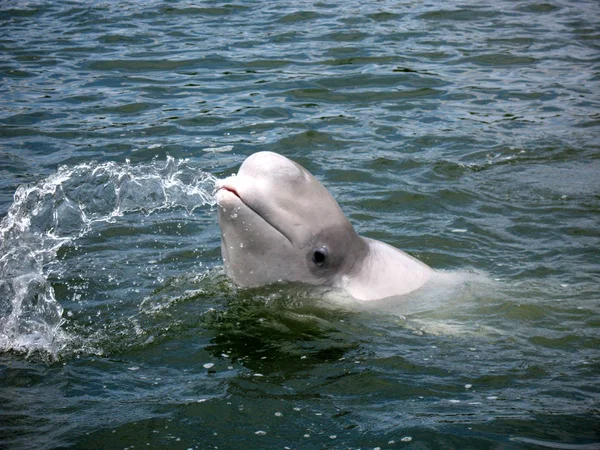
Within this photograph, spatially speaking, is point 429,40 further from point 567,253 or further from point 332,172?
point 567,253

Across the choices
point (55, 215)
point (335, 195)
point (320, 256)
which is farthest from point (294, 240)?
point (55, 215)

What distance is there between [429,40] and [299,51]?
2719 millimetres

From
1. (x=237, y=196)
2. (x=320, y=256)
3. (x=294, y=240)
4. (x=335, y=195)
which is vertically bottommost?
(x=335, y=195)

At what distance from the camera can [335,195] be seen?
10.4m

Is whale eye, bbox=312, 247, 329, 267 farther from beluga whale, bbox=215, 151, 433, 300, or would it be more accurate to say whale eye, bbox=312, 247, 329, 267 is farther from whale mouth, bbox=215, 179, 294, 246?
whale mouth, bbox=215, 179, 294, 246

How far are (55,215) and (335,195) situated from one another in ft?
11.0

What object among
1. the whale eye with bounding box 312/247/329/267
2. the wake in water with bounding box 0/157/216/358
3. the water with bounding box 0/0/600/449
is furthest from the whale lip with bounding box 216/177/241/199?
the wake in water with bounding box 0/157/216/358

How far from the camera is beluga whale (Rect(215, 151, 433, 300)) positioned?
6.71 metres

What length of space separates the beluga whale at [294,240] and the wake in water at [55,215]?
1.67 metres

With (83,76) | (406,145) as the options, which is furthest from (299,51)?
(406,145)

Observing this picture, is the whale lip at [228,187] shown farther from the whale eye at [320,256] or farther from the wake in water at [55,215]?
the wake in water at [55,215]

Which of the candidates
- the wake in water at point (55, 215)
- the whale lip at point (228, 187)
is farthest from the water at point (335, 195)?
the whale lip at point (228, 187)

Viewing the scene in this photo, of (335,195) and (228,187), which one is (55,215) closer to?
(335,195)

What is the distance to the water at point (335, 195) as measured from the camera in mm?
5699
